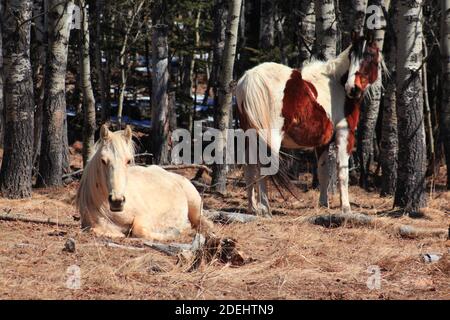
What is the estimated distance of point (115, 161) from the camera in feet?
27.8

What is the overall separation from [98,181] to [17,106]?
376 centimetres

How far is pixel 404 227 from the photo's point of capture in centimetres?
979

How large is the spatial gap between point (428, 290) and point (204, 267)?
1985 millimetres

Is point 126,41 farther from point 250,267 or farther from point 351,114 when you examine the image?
point 250,267

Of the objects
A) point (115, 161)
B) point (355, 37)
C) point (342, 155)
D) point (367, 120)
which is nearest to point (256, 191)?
point (342, 155)

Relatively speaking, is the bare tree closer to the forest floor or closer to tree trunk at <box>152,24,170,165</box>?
tree trunk at <box>152,24,170,165</box>

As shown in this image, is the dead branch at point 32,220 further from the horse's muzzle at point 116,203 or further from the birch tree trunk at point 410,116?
the birch tree trunk at point 410,116

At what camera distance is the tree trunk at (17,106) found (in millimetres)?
11789

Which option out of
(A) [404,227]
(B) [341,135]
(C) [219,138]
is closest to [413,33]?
(B) [341,135]

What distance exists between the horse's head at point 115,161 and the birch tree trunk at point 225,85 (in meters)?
4.84

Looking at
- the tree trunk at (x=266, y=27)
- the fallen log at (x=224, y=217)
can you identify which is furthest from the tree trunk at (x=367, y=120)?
the tree trunk at (x=266, y=27)

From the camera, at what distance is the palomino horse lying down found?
27.9ft

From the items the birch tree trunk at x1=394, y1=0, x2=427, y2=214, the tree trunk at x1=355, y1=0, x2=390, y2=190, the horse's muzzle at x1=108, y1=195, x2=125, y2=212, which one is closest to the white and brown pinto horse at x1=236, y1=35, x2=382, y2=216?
the birch tree trunk at x1=394, y1=0, x2=427, y2=214

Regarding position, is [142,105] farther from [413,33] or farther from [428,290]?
[428,290]
